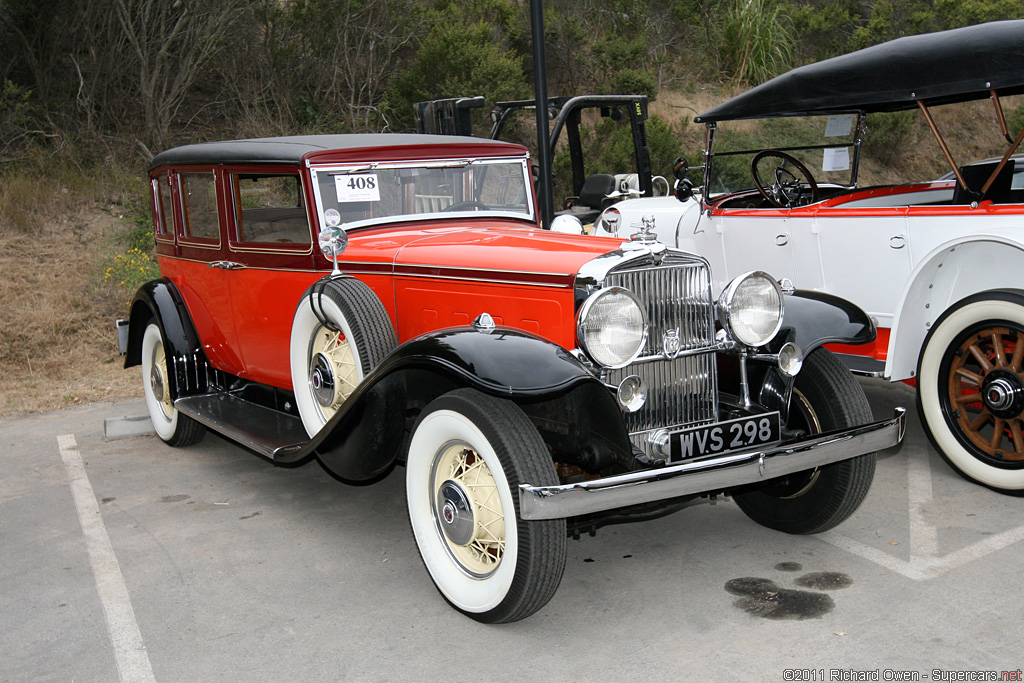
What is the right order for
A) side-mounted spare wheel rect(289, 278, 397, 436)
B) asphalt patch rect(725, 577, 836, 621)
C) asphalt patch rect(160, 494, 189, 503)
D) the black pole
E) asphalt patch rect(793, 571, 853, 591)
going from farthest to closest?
the black pole, asphalt patch rect(160, 494, 189, 503), side-mounted spare wheel rect(289, 278, 397, 436), asphalt patch rect(793, 571, 853, 591), asphalt patch rect(725, 577, 836, 621)

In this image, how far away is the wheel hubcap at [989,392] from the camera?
402cm

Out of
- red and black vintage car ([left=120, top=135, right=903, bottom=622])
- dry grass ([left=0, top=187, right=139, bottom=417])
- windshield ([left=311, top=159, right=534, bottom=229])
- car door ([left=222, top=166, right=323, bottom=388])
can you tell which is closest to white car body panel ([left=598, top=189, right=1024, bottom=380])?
red and black vintage car ([left=120, top=135, right=903, bottom=622])

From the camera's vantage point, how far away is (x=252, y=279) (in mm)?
4770

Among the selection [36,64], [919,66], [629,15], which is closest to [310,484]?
[919,66]

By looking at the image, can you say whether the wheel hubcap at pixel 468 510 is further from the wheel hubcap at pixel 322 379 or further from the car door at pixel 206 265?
the car door at pixel 206 265

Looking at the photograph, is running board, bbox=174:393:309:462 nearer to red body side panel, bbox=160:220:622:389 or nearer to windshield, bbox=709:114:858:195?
red body side panel, bbox=160:220:622:389

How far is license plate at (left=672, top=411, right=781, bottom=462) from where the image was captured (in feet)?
10.2

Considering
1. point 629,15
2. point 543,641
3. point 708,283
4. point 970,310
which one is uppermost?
point 629,15

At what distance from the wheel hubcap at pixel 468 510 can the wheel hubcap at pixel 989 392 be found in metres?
2.43

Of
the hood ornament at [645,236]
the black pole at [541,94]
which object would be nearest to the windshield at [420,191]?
the hood ornament at [645,236]

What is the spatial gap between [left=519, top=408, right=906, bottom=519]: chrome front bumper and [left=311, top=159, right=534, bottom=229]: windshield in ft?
6.46

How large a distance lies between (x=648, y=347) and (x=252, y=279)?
2348 mm

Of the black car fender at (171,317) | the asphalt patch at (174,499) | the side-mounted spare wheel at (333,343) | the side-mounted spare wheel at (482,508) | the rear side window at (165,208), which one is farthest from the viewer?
the rear side window at (165,208)

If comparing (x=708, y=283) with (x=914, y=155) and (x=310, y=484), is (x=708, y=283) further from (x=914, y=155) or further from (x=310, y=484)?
(x=914, y=155)
